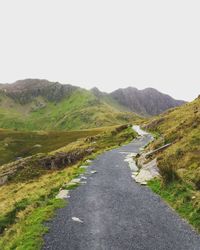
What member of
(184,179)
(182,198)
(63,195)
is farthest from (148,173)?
(63,195)

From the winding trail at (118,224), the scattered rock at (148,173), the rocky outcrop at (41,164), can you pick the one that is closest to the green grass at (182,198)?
the winding trail at (118,224)

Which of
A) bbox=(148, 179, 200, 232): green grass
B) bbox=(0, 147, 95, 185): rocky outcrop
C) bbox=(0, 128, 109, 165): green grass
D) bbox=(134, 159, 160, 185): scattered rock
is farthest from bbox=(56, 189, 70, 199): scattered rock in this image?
bbox=(0, 128, 109, 165): green grass

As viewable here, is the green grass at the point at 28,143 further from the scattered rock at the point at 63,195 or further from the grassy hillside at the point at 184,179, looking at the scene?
the scattered rock at the point at 63,195

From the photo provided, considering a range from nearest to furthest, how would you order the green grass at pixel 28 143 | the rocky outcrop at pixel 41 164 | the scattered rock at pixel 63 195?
1. the scattered rock at pixel 63 195
2. the rocky outcrop at pixel 41 164
3. the green grass at pixel 28 143

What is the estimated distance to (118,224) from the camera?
1817 centimetres

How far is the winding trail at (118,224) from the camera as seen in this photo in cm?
1553

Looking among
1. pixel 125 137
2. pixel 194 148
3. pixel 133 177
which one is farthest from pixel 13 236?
pixel 125 137

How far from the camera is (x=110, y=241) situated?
15711mm

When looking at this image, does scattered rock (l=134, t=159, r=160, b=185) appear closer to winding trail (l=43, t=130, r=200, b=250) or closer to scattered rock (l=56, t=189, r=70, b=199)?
winding trail (l=43, t=130, r=200, b=250)

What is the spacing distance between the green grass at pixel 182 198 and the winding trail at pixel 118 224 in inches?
18.8

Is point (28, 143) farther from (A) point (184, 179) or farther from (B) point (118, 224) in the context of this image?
(B) point (118, 224)

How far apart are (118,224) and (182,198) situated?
233 inches

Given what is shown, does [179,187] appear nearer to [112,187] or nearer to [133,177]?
[112,187]

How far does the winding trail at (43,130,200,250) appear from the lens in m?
15.5
